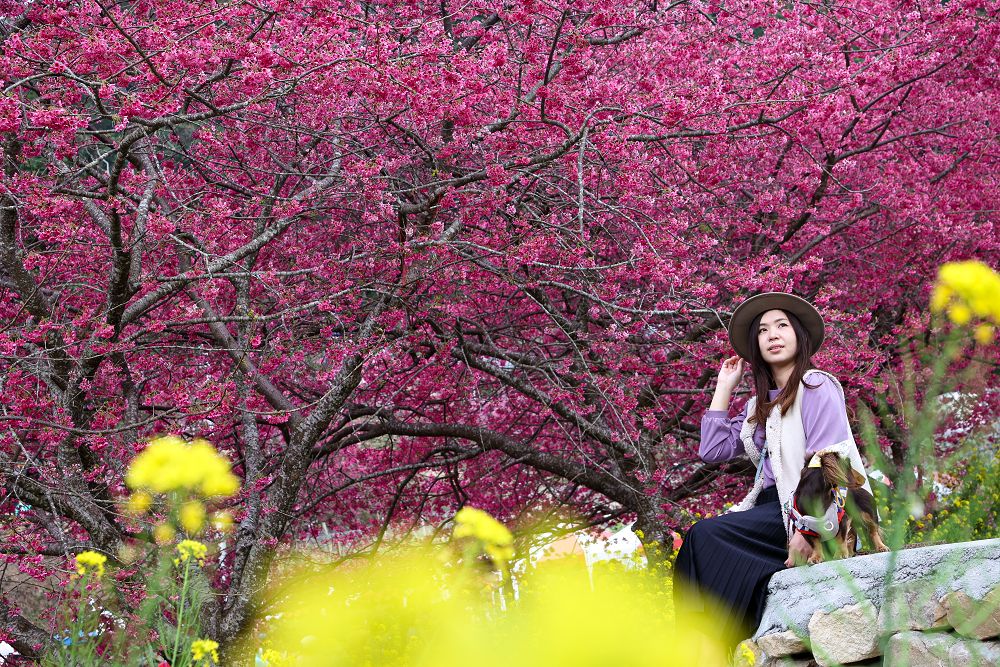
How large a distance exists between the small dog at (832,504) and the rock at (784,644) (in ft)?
0.89

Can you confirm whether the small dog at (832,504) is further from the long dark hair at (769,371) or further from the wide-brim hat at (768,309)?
the wide-brim hat at (768,309)

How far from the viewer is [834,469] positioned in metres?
3.28

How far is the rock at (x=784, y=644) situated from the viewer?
3.19 metres

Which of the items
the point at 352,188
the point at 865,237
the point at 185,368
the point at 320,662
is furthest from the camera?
the point at 865,237

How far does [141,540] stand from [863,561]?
338 cm

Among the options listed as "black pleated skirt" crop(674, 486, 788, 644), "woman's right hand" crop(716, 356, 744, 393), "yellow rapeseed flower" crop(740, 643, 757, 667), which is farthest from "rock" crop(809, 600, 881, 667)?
"woman's right hand" crop(716, 356, 744, 393)

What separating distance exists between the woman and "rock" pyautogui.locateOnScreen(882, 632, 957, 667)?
1.30 ft

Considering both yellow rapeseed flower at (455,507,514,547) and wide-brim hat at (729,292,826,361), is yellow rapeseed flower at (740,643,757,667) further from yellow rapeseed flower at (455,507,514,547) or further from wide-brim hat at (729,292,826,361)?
yellow rapeseed flower at (455,507,514,547)

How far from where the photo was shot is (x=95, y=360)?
4.50 meters

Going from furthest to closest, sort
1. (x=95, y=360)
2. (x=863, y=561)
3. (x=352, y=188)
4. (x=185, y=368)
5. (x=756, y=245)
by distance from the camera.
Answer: (x=756, y=245)
(x=185, y=368)
(x=352, y=188)
(x=95, y=360)
(x=863, y=561)

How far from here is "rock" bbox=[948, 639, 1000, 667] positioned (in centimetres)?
274

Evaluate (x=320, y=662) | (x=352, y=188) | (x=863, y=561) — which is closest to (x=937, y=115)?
(x=352, y=188)

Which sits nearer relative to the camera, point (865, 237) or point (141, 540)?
point (141, 540)

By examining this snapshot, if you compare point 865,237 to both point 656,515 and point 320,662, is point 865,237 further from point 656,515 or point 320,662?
point 320,662
